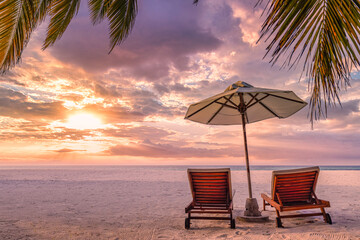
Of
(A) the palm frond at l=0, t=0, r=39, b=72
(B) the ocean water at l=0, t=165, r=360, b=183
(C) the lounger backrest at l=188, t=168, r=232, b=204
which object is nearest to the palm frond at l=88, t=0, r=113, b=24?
(A) the palm frond at l=0, t=0, r=39, b=72

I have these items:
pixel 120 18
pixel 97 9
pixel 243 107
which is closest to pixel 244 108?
pixel 243 107

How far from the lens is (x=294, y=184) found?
429 cm

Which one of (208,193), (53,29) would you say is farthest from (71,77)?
(208,193)

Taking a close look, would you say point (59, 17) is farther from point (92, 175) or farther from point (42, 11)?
Answer: point (92, 175)

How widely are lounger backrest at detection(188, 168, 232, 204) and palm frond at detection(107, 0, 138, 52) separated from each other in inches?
116

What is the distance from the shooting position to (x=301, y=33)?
7.13 ft

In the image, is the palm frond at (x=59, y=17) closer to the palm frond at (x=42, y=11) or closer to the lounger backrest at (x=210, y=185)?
the palm frond at (x=42, y=11)

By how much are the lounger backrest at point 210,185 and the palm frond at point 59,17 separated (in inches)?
131

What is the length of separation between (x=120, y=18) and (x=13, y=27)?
1.99 meters

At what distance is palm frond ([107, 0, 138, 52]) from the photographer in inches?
182

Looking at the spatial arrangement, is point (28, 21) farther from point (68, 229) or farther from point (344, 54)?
point (344, 54)

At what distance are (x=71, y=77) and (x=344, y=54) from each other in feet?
30.0

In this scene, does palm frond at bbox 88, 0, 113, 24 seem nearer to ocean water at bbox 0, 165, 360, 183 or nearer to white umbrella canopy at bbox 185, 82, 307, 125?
white umbrella canopy at bbox 185, 82, 307, 125

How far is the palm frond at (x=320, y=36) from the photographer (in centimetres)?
193
